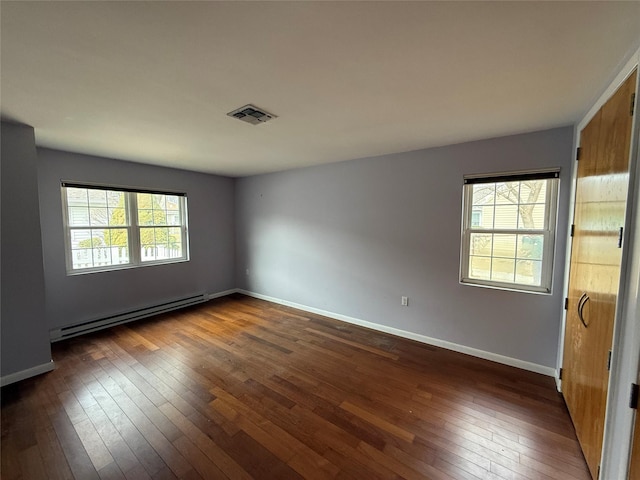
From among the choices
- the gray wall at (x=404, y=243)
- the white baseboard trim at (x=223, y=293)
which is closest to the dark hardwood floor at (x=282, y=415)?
the gray wall at (x=404, y=243)

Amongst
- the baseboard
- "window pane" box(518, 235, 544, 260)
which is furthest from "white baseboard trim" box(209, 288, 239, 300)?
the baseboard

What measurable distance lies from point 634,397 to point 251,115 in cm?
272

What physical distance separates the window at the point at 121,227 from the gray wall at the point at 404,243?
145 cm

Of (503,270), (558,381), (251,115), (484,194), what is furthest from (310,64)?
(558,381)

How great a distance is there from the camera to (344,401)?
2.08 metres

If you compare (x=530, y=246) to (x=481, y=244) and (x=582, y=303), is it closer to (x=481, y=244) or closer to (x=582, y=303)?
(x=481, y=244)

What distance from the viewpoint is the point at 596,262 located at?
5.05 feet

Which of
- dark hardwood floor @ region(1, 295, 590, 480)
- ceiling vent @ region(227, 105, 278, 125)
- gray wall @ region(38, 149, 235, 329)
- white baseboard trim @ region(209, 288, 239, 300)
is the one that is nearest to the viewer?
dark hardwood floor @ region(1, 295, 590, 480)

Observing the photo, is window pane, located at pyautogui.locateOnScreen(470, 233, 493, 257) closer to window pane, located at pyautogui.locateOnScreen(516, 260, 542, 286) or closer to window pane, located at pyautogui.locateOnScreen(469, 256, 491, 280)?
window pane, located at pyautogui.locateOnScreen(469, 256, 491, 280)

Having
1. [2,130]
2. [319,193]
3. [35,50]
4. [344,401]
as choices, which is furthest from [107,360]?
[319,193]

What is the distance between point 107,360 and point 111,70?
2760mm

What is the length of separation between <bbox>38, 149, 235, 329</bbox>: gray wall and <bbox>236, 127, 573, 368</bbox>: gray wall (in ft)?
2.88

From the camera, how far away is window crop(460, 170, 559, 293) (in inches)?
96.0

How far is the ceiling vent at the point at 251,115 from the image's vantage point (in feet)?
6.43
